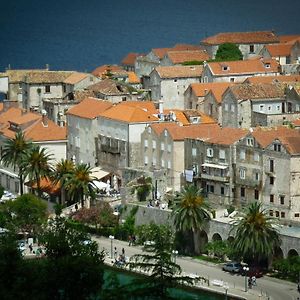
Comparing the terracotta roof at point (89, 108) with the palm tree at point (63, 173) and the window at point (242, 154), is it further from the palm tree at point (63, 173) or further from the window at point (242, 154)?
the window at point (242, 154)

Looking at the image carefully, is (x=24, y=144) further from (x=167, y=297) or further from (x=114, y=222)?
(x=167, y=297)

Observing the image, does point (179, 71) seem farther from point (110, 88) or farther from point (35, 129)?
point (35, 129)

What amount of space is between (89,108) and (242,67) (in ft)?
48.1

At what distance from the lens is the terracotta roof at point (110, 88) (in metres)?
109

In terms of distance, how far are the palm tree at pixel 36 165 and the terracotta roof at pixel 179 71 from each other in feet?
54.0

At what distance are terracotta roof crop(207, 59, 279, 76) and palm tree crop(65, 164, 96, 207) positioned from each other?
70.1 ft

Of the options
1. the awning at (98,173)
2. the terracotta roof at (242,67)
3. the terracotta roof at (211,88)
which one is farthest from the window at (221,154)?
the terracotta roof at (242,67)

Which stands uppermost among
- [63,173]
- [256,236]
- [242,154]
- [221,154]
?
[242,154]

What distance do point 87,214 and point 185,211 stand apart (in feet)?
27.1

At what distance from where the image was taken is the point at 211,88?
345 ft

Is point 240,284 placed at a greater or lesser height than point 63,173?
lesser

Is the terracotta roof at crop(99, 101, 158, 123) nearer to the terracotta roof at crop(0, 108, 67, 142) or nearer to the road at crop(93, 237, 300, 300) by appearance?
the terracotta roof at crop(0, 108, 67, 142)

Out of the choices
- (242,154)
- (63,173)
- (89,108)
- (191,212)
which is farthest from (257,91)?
(191,212)

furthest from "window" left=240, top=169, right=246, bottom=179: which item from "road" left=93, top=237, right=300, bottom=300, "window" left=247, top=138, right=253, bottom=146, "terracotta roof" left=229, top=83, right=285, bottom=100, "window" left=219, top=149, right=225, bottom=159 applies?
"terracotta roof" left=229, top=83, right=285, bottom=100
